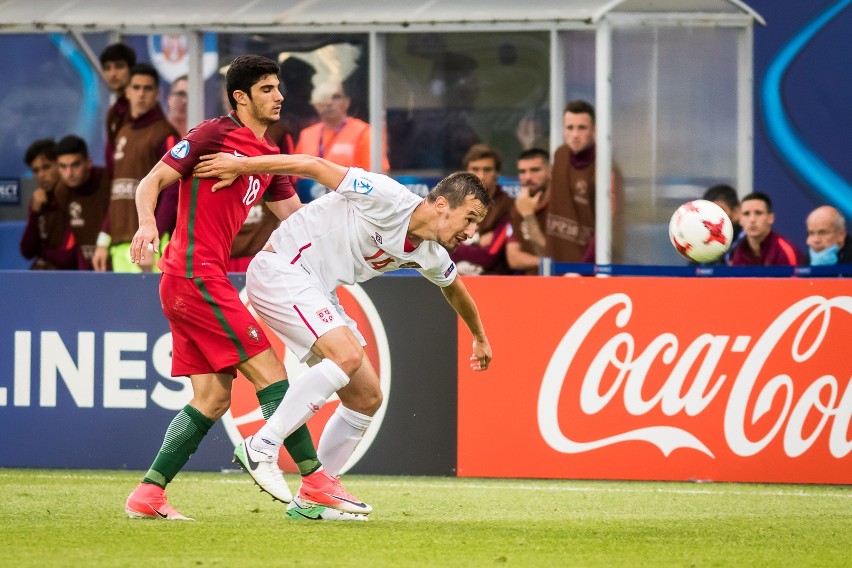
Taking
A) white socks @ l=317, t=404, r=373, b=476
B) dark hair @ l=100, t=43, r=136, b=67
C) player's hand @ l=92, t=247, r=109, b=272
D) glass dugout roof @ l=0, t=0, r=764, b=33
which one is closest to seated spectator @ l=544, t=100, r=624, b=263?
glass dugout roof @ l=0, t=0, r=764, b=33

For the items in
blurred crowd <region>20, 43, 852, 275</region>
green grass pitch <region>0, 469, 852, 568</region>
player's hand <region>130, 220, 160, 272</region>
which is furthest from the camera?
blurred crowd <region>20, 43, 852, 275</region>

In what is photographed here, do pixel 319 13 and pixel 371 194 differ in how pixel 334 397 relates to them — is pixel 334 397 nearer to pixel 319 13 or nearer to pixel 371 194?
pixel 371 194

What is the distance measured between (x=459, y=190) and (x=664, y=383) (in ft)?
10.0

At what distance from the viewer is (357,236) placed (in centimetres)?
700

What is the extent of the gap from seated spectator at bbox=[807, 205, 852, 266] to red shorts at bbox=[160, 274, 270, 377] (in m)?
6.01

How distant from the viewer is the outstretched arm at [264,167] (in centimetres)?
661

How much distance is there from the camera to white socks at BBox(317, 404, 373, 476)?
717 centimetres

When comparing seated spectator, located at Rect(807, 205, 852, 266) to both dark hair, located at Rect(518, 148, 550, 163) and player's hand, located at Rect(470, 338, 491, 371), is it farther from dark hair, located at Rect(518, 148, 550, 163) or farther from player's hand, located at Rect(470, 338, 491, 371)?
player's hand, located at Rect(470, 338, 491, 371)

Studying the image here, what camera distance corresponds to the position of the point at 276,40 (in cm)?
1249

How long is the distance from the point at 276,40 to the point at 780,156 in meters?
4.82

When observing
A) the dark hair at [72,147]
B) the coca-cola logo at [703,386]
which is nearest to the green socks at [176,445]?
the coca-cola logo at [703,386]

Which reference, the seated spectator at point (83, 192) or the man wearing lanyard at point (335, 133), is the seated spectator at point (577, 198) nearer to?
the man wearing lanyard at point (335, 133)

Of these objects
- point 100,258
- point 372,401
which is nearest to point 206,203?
point 372,401

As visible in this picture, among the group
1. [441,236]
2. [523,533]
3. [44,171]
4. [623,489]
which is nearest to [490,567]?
[523,533]
